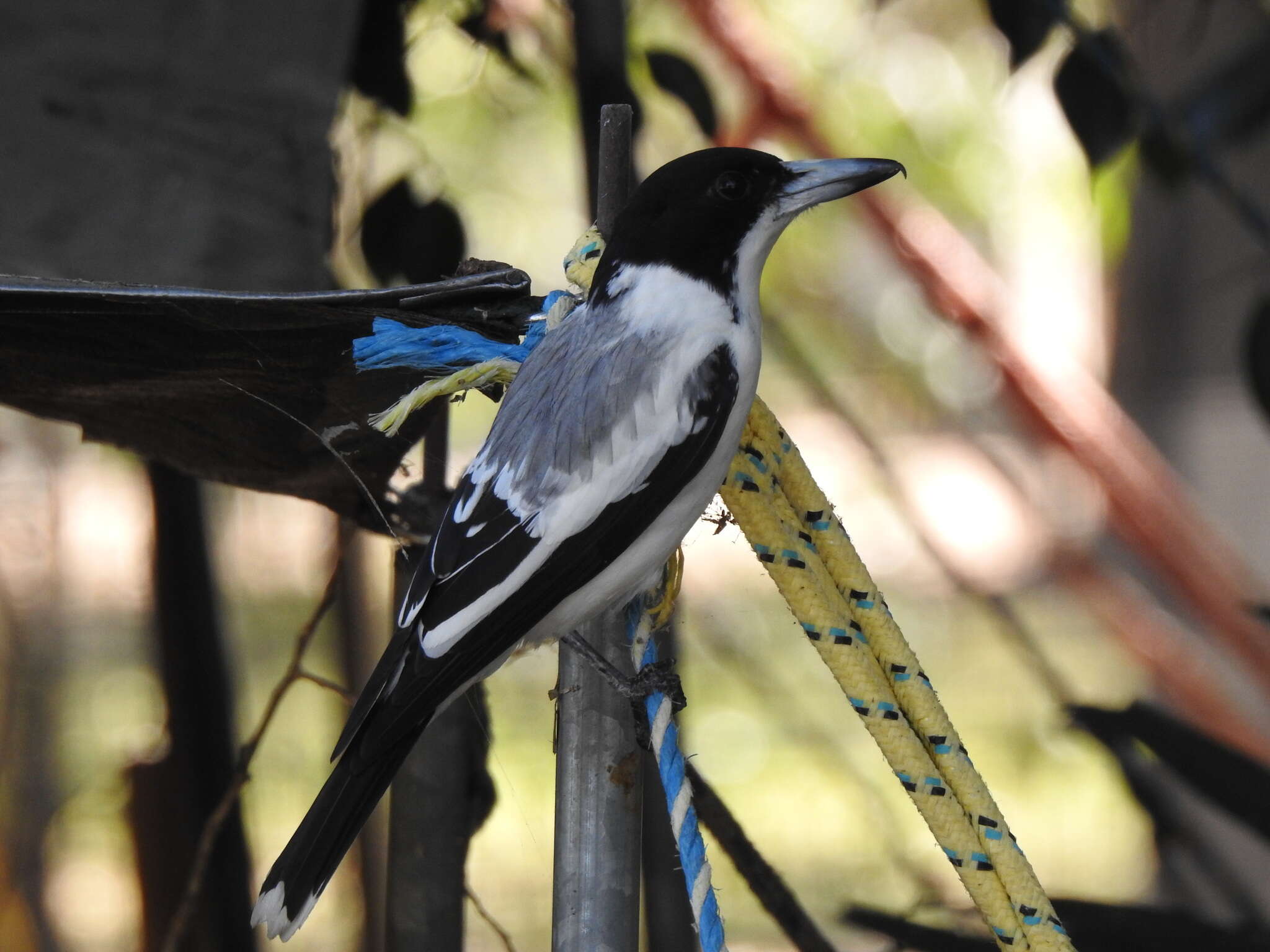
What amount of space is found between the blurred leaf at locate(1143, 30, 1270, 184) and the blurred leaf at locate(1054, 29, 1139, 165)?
0.37ft

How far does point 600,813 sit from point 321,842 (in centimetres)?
17

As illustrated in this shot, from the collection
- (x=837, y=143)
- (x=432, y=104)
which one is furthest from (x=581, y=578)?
(x=837, y=143)

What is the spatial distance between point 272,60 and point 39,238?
27 cm

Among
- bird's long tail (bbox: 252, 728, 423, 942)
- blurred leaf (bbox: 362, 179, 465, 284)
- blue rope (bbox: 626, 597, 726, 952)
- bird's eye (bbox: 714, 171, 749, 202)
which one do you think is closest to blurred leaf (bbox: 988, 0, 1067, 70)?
bird's eye (bbox: 714, 171, 749, 202)

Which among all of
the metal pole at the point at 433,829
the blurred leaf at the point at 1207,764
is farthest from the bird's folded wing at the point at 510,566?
the blurred leaf at the point at 1207,764

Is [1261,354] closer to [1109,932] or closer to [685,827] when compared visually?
[1109,932]

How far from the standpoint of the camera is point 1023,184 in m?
2.47

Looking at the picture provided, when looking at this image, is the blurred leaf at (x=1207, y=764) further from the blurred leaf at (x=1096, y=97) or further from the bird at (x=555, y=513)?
the bird at (x=555, y=513)

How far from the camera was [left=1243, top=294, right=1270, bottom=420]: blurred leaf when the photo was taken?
1118 millimetres

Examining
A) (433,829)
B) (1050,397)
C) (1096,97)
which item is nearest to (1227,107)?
(1096,97)

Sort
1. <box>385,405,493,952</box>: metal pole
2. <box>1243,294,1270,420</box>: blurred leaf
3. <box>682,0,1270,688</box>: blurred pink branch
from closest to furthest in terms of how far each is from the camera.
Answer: <box>385,405,493,952</box>: metal pole → <box>1243,294,1270,420</box>: blurred leaf → <box>682,0,1270,688</box>: blurred pink branch

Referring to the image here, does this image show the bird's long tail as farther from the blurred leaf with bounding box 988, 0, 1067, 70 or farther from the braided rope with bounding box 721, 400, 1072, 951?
the blurred leaf with bounding box 988, 0, 1067, 70

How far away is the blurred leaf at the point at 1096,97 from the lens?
1.02 m

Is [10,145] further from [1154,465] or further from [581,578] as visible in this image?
[1154,465]
